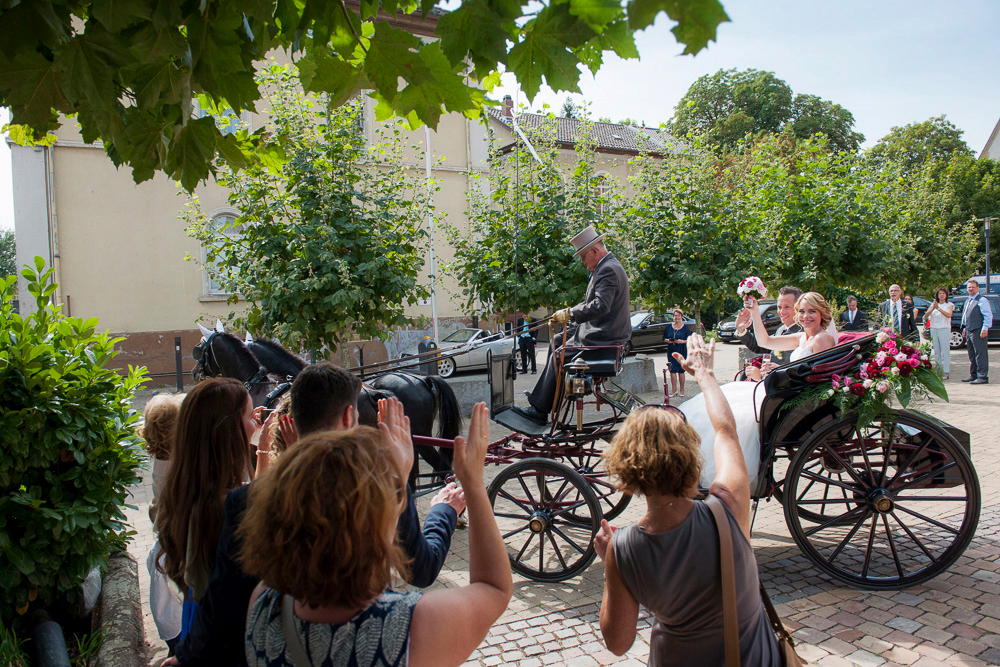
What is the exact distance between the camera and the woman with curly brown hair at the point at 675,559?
1.97m

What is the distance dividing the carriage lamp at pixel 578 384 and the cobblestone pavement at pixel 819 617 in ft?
3.88

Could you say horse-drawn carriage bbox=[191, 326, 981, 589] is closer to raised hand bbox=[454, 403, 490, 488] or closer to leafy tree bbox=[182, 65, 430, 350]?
raised hand bbox=[454, 403, 490, 488]

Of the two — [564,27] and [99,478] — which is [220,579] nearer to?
[564,27]

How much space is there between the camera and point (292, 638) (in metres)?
1.36

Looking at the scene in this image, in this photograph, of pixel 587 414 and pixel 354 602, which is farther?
pixel 587 414

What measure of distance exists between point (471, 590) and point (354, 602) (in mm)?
288

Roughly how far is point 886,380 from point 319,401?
3.24 metres

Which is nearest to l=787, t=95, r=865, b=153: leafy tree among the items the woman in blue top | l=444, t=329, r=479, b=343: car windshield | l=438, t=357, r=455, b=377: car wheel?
l=444, t=329, r=479, b=343: car windshield

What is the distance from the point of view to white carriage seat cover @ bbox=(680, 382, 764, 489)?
167 inches

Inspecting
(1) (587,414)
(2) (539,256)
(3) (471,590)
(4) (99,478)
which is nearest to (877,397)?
(3) (471,590)

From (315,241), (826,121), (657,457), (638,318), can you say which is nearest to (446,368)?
(315,241)

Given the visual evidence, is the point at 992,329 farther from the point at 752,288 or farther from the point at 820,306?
the point at 820,306

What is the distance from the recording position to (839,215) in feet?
45.1

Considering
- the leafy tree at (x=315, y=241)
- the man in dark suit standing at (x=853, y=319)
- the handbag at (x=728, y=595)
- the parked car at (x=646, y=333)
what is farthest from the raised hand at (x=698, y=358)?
the parked car at (x=646, y=333)
